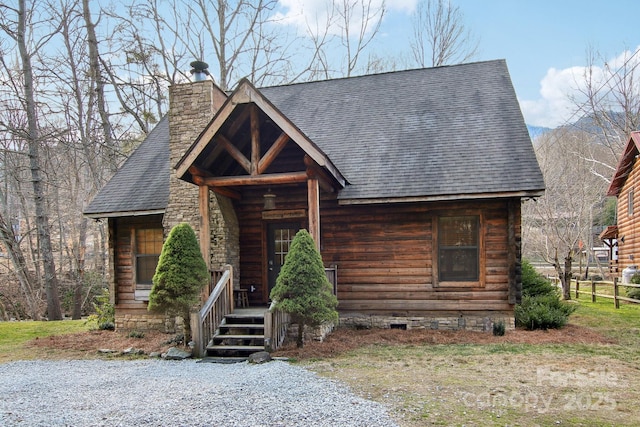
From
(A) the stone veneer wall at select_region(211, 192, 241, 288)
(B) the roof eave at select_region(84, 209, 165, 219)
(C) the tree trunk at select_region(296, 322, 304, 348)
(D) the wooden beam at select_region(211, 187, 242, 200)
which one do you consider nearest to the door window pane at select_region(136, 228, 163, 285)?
(B) the roof eave at select_region(84, 209, 165, 219)

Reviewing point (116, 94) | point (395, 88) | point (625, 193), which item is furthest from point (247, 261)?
point (625, 193)

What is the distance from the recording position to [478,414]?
4934 mm

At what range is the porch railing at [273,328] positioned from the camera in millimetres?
8141

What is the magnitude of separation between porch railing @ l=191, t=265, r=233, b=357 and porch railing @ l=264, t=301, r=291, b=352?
1221 mm

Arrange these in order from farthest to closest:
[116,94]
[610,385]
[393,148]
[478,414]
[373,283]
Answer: [116,94]
[393,148]
[373,283]
[610,385]
[478,414]

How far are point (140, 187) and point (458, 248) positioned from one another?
27.4 feet

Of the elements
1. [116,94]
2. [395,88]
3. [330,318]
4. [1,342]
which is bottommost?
[1,342]

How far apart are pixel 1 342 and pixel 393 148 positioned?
421 inches

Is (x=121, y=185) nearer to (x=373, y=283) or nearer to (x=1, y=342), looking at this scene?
(x=1, y=342)

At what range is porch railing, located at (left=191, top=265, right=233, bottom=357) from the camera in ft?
27.2

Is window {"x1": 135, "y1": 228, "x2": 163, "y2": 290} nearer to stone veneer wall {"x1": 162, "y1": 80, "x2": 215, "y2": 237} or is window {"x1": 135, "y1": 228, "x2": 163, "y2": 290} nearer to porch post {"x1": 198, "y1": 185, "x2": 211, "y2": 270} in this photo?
stone veneer wall {"x1": 162, "y1": 80, "x2": 215, "y2": 237}

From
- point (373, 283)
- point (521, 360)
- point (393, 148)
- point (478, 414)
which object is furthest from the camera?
point (393, 148)

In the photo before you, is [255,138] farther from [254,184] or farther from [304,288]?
[304,288]

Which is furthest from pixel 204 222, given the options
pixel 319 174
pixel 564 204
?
pixel 564 204
